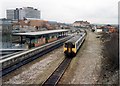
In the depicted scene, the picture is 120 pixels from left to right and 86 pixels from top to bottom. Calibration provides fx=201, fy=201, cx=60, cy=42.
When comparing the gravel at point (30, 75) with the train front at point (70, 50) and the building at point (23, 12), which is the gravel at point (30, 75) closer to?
the train front at point (70, 50)

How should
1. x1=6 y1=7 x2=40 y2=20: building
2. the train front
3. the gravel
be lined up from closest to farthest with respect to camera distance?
the gravel → the train front → x1=6 y1=7 x2=40 y2=20: building

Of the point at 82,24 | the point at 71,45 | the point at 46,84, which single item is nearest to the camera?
the point at 46,84

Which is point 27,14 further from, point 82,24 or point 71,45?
point 71,45

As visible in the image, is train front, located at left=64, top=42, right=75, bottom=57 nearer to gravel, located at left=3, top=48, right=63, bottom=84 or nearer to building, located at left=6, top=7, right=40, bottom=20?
gravel, located at left=3, top=48, right=63, bottom=84

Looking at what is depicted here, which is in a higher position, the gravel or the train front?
the train front

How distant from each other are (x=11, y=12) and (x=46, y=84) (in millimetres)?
163219

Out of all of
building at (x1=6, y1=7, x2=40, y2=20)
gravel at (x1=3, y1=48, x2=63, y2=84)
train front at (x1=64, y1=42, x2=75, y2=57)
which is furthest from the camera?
building at (x1=6, y1=7, x2=40, y2=20)

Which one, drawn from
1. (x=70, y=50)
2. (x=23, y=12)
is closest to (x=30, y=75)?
(x=70, y=50)

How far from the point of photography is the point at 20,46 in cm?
3331

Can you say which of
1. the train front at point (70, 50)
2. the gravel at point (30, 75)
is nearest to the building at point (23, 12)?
the train front at point (70, 50)

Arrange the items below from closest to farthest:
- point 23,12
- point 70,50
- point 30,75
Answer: point 30,75 < point 70,50 < point 23,12

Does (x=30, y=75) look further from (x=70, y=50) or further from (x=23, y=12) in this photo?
(x=23, y=12)

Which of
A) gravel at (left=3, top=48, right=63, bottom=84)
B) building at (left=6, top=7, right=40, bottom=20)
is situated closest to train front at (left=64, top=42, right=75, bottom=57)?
gravel at (left=3, top=48, right=63, bottom=84)

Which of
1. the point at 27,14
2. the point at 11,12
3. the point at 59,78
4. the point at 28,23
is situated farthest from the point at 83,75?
the point at 11,12
